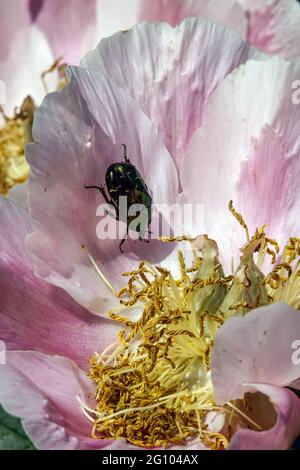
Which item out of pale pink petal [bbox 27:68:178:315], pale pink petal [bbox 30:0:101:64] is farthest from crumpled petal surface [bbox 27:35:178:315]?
pale pink petal [bbox 30:0:101:64]

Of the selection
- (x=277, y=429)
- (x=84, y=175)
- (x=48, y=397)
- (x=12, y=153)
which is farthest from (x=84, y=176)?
(x=12, y=153)

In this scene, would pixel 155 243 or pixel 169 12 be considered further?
pixel 169 12

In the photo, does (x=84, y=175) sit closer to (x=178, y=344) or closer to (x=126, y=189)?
(x=126, y=189)

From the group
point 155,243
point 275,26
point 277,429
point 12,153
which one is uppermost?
point 275,26
